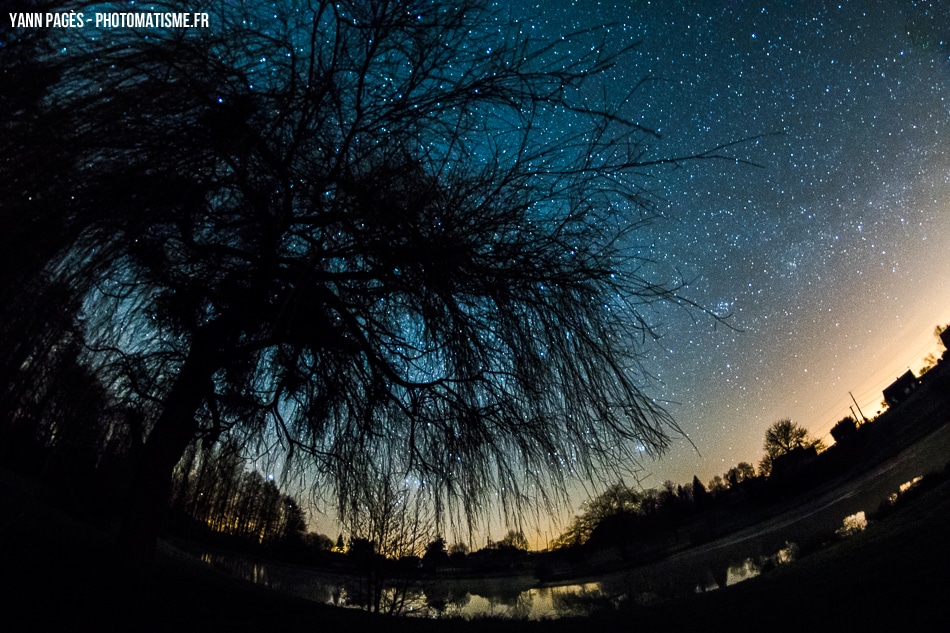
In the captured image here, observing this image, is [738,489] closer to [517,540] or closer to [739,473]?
[739,473]

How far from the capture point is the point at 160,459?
8.08 feet

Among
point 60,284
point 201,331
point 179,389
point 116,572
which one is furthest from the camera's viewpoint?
point 201,331

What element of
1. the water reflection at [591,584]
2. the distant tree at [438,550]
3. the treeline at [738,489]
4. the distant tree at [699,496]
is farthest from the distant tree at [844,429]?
the distant tree at [438,550]

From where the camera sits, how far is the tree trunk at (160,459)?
2398mm

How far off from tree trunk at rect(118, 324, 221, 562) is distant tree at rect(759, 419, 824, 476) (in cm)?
6067

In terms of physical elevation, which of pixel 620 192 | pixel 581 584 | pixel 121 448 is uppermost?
pixel 620 192

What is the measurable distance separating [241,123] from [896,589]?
3.21m

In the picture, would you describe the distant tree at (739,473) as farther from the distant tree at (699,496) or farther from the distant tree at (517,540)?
the distant tree at (517,540)

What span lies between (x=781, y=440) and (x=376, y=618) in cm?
6546

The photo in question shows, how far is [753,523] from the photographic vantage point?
30.2 m

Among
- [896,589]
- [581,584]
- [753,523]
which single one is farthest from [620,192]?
[753,523]

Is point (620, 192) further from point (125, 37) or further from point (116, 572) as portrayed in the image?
point (116, 572)

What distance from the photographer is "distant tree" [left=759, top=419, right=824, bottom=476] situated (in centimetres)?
5044

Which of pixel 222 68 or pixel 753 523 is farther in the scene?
pixel 753 523
